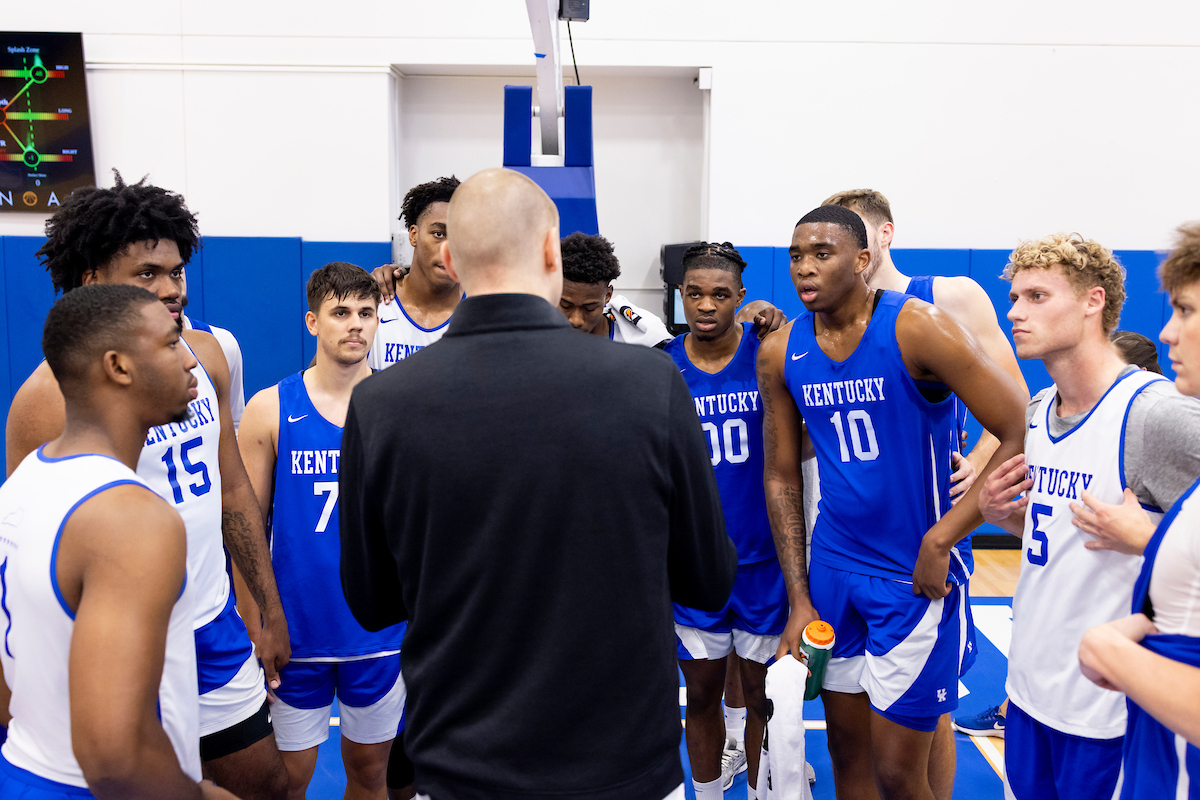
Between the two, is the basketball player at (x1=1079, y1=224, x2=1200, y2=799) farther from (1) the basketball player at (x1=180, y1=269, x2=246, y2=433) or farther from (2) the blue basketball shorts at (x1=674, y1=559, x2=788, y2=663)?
(1) the basketball player at (x1=180, y1=269, x2=246, y2=433)

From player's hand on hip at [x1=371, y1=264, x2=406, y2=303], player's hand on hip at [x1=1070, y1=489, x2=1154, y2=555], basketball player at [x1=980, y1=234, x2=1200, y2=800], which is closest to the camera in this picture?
player's hand on hip at [x1=1070, y1=489, x2=1154, y2=555]

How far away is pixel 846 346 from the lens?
2.53 metres

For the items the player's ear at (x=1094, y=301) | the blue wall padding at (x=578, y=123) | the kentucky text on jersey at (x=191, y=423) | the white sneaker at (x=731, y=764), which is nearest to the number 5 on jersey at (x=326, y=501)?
the kentucky text on jersey at (x=191, y=423)

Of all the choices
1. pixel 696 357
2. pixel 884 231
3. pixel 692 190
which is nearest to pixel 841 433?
pixel 696 357

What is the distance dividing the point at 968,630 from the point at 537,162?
95.2 inches

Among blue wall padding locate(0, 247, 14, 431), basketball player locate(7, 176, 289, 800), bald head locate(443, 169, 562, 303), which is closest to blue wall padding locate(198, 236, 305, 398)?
blue wall padding locate(0, 247, 14, 431)

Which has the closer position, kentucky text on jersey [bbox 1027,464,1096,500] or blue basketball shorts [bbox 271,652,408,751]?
kentucky text on jersey [bbox 1027,464,1096,500]

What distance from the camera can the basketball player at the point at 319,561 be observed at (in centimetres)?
258

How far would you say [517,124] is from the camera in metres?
3.33

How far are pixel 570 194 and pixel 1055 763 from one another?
247 cm

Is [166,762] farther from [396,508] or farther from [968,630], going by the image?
[968,630]

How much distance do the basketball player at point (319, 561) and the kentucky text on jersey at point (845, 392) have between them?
141 cm

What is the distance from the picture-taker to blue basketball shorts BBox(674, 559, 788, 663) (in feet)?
9.37

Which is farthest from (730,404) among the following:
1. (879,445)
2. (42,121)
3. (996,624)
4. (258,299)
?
(42,121)
